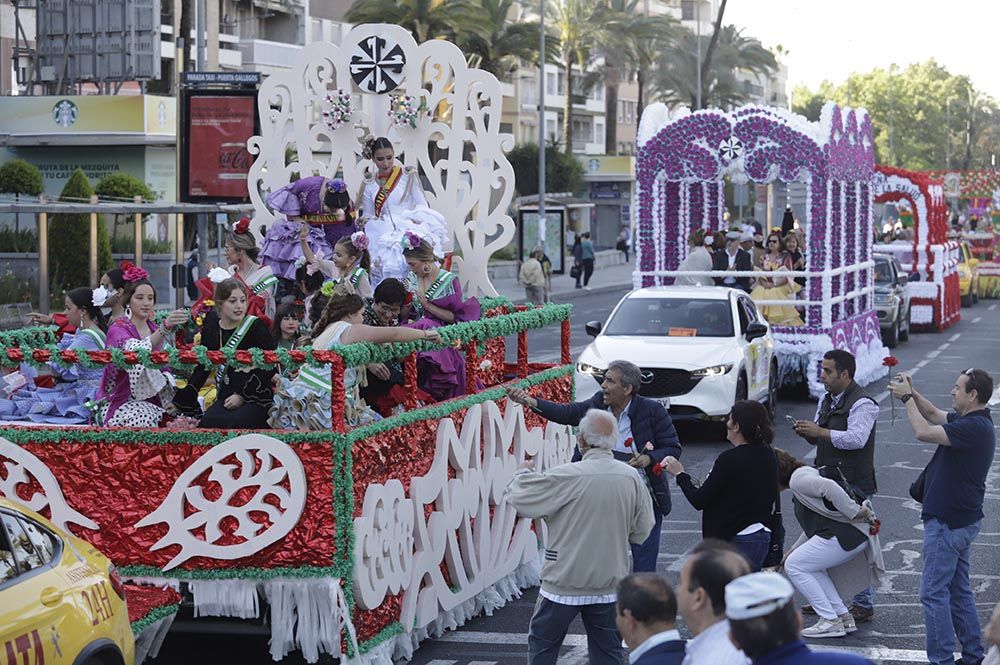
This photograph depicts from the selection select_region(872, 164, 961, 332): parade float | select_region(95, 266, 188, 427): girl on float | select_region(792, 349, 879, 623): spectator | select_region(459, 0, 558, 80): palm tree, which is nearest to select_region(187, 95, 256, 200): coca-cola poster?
select_region(872, 164, 961, 332): parade float

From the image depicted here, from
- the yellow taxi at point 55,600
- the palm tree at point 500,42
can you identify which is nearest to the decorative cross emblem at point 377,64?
the yellow taxi at point 55,600

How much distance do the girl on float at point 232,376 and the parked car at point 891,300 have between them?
22719 mm

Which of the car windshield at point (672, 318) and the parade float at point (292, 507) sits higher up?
the car windshield at point (672, 318)

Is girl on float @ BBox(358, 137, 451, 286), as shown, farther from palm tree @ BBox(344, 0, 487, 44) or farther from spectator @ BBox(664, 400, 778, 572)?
palm tree @ BBox(344, 0, 487, 44)

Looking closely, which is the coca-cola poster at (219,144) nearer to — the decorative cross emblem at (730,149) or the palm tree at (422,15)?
the decorative cross emblem at (730,149)

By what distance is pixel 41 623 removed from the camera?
630 centimetres

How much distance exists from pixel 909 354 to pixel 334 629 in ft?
74.1

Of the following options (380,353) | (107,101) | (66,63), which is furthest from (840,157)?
(66,63)

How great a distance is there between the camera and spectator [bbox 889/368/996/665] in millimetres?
8680

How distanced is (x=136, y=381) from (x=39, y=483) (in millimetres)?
811

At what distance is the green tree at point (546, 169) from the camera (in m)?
A: 67.9

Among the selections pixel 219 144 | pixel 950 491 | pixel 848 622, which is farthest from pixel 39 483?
pixel 219 144

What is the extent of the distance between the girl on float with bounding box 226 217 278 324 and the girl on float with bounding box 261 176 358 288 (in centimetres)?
44

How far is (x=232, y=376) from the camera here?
29.6ft
